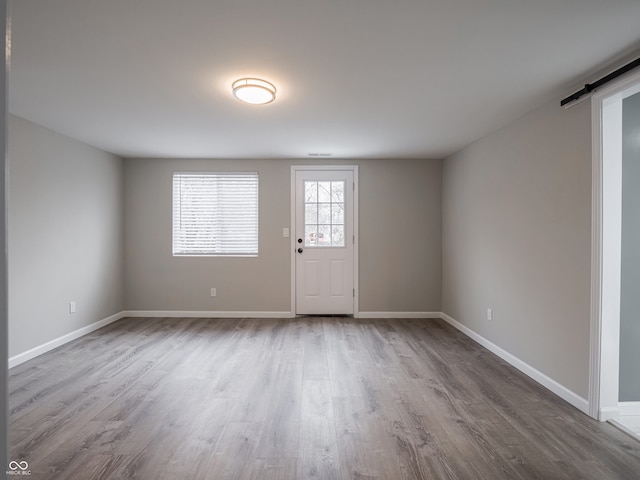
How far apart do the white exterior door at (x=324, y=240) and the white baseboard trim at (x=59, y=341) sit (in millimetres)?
2546

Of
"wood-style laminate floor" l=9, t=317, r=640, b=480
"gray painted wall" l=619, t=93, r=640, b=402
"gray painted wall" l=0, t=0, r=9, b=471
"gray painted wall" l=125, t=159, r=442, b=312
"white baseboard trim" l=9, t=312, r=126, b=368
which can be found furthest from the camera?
"gray painted wall" l=125, t=159, r=442, b=312

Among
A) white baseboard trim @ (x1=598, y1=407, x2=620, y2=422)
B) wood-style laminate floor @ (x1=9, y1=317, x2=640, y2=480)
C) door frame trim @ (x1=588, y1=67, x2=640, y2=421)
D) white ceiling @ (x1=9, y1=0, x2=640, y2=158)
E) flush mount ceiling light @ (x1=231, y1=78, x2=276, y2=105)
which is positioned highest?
white ceiling @ (x1=9, y1=0, x2=640, y2=158)

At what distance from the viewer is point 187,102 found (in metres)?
2.85

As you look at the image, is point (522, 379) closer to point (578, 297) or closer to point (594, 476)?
point (578, 297)

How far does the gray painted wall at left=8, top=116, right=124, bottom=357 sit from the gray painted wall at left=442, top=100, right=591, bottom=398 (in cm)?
467

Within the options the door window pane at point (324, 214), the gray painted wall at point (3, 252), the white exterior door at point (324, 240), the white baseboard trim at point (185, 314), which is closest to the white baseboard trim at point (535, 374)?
the white exterior door at point (324, 240)

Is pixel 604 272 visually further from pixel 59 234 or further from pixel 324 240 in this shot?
pixel 59 234

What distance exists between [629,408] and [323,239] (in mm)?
3617

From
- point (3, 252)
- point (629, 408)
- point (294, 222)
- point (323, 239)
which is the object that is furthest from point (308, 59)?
point (629, 408)

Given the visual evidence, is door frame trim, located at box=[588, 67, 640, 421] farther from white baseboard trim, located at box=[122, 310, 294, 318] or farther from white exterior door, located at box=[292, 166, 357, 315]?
white baseboard trim, located at box=[122, 310, 294, 318]

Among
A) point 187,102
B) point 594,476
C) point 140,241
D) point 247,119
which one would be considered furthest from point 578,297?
point 140,241

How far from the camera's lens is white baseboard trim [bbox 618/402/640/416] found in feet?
7.91

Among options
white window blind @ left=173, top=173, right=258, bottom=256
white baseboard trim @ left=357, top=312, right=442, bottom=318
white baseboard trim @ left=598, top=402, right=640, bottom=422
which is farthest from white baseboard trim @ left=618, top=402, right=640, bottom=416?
white window blind @ left=173, top=173, right=258, bottom=256

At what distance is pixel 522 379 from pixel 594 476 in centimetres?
122
